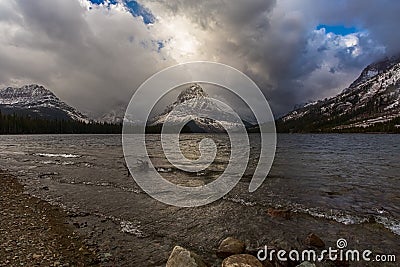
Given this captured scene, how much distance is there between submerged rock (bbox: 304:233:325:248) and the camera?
1145 cm

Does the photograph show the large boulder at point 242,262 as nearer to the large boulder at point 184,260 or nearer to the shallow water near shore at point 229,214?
the large boulder at point 184,260

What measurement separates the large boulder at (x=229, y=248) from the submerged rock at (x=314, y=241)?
3103mm

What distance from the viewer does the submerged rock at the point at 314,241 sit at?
37.6 feet

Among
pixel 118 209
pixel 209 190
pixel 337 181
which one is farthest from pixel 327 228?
pixel 337 181

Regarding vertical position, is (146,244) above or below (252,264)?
below

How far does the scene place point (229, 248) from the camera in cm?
1052

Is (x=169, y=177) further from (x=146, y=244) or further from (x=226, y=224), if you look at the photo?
(x=146, y=244)

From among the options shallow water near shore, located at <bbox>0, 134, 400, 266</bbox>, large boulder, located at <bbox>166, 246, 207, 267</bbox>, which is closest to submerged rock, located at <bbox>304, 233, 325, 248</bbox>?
shallow water near shore, located at <bbox>0, 134, 400, 266</bbox>

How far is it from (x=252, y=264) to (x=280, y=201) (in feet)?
37.3

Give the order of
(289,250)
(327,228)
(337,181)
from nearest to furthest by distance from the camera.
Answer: (289,250) < (327,228) < (337,181)

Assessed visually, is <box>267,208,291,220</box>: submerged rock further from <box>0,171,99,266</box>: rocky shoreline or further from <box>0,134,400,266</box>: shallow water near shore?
<box>0,171,99,266</box>: rocky shoreline

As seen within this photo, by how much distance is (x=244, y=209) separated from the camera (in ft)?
54.9

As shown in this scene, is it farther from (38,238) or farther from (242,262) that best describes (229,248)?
(38,238)

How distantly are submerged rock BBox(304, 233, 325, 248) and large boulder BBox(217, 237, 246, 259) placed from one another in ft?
10.2
